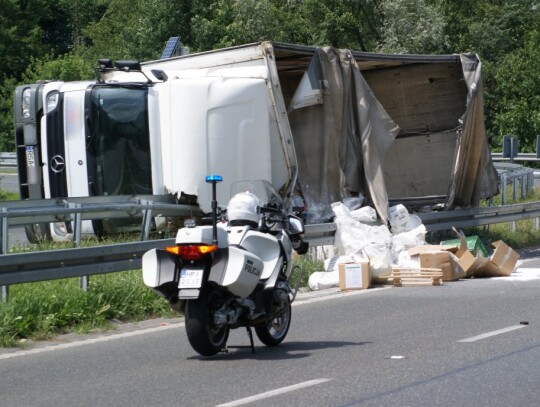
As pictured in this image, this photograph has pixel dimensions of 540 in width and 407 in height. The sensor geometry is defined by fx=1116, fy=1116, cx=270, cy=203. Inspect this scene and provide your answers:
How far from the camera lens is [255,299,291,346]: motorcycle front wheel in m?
9.41

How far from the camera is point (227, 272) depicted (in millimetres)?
8500

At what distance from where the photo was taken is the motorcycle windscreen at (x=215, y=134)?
14.8m

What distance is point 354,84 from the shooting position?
17297 mm

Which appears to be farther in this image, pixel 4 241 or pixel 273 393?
pixel 4 241

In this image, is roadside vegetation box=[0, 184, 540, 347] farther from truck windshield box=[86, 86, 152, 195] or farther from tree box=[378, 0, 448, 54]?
A: tree box=[378, 0, 448, 54]

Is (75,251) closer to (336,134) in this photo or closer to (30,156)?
(30,156)

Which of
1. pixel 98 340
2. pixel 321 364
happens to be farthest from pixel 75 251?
Result: pixel 321 364

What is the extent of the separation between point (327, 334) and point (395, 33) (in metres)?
39.3

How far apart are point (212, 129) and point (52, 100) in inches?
92.3

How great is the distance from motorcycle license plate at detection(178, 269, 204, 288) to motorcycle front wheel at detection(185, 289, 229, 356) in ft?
0.38

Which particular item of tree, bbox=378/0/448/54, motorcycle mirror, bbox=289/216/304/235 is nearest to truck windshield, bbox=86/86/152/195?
motorcycle mirror, bbox=289/216/304/235

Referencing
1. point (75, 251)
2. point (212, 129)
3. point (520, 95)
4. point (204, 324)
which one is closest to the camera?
point (204, 324)

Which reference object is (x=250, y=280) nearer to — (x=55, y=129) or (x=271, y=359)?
(x=271, y=359)

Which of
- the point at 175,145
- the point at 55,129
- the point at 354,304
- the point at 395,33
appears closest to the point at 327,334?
the point at 354,304
